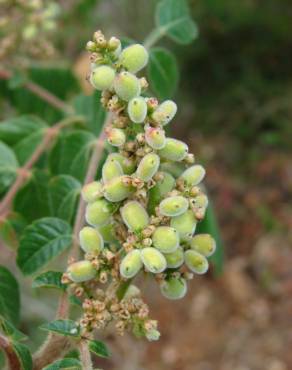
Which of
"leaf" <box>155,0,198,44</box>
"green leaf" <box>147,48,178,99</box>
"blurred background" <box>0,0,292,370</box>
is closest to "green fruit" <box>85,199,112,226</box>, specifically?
"green leaf" <box>147,48,178,99</box>

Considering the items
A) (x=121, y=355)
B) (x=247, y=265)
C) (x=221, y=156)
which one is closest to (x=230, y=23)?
(x=221, y=156)

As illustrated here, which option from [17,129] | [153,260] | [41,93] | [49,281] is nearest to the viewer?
[153,260]

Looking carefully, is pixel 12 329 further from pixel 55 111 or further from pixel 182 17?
pixel 55 111

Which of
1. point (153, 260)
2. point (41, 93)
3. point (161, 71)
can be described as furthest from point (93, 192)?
point (41, 93)

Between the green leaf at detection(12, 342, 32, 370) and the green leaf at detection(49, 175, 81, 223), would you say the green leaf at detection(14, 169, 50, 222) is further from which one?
the green leaf at detection(12, 342, 32, 370)

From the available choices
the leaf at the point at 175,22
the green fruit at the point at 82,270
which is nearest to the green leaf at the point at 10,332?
the green fruit at the point at 82,270

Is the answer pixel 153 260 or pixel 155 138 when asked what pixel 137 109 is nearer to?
pixel 155 138

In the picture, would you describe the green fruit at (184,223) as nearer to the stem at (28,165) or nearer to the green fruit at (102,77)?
the green fruit at (102,77)
